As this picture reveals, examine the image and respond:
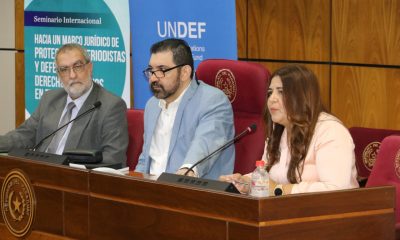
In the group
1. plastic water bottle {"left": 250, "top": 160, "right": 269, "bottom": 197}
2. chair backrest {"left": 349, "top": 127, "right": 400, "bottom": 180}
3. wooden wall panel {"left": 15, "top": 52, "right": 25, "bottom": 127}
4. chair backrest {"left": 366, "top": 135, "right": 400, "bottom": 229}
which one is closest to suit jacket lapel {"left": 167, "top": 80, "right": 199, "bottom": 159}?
chair backrest {"left": 349, "top": 127, "right": 400, "bottom": 180}

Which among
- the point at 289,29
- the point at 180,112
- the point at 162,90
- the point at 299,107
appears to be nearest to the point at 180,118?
the point at 180,112

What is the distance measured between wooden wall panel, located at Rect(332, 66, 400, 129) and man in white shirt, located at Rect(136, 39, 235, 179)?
125 centimetres

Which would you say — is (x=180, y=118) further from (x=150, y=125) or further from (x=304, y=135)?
(x=304, y=135)

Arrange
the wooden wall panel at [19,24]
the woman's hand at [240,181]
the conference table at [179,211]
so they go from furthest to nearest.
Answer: the wooden wall panel at [19,24]
the woman's hand at [240,181]
the conference table at [179,211]

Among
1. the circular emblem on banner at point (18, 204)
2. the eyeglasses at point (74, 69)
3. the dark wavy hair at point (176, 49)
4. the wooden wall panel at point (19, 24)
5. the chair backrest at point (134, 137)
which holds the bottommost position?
the circular emblem on banner at point (18, 204)

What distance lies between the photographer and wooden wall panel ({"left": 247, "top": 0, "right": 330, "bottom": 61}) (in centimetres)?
545

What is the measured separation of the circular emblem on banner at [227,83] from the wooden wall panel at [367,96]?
1.23 m

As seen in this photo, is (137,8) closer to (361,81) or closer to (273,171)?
(361,81)

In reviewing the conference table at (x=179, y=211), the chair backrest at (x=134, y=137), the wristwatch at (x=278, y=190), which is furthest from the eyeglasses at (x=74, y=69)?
the wristwatch at (x=278, y=190)

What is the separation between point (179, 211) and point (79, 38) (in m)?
3.39

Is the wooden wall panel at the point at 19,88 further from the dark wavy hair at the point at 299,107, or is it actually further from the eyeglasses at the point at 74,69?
the dark wavy hair at the point at 299,107

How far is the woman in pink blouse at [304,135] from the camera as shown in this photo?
3439 millimetres

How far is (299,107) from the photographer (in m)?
3.56

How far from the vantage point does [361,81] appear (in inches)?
207
